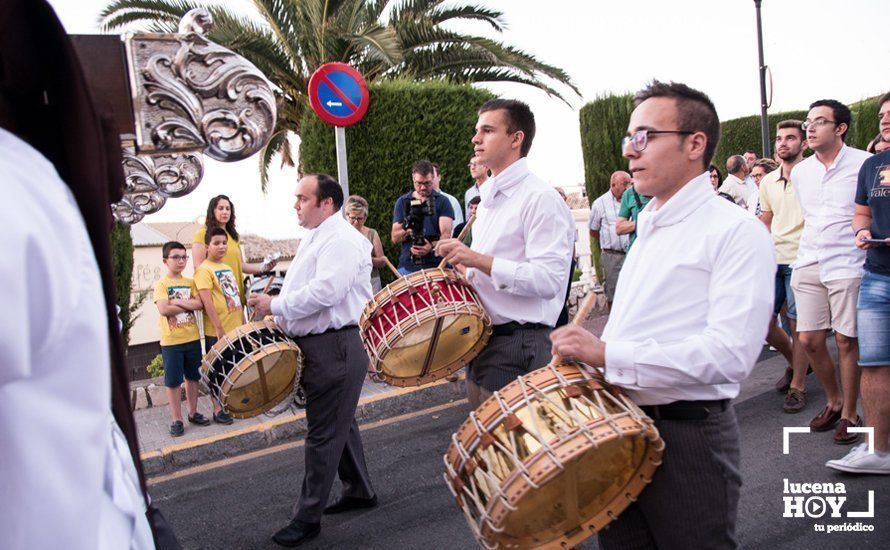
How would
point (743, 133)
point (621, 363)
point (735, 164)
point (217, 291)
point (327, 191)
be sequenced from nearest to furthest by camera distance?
point (621, 363)
point (327, 191)
point (217, 291)
point (735, 164)
point (743, 133)

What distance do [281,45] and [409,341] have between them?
12311mm

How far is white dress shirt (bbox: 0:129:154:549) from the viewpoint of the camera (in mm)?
828

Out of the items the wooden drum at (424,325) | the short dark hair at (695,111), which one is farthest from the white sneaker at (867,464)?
the short dark hair at (695,111)

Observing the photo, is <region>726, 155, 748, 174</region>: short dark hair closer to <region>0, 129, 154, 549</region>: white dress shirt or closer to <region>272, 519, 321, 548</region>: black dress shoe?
<region>272, 519, 321, 548</region>: black dress shoe

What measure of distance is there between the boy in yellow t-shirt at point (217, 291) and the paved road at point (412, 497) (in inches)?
56.3

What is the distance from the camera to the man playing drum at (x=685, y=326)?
198 centimetres

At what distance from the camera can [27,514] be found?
866 mm

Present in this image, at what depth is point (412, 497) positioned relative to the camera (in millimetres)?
4520

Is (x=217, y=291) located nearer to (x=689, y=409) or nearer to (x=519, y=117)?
(x=519, y=117)

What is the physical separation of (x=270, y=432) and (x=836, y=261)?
469 centimetres

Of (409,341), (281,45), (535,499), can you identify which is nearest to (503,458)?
(535,499)

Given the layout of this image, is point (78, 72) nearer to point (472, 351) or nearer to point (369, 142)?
point (472, 351)

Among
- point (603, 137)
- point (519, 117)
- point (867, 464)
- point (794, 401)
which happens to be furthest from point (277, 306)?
point (603, 137)

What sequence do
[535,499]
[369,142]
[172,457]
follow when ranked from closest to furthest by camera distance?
[535,499], [172,457], [369,142]
